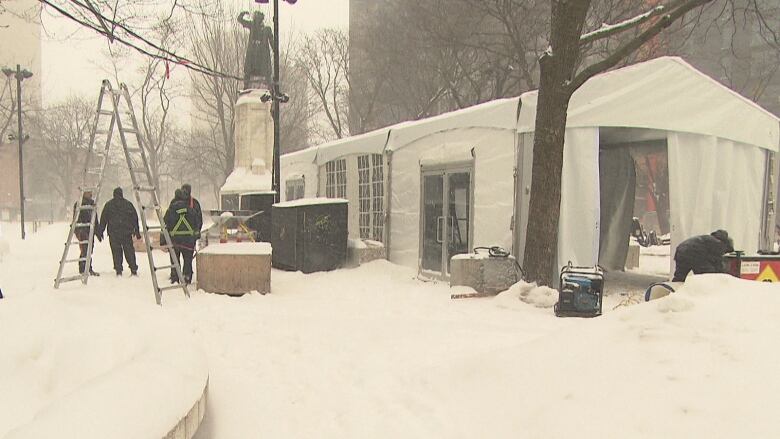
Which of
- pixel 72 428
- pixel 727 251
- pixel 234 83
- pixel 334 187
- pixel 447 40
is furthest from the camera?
pixel 234 83

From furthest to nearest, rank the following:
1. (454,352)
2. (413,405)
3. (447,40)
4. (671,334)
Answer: (447,40) → (454,352) → (413,405) → (671,334)

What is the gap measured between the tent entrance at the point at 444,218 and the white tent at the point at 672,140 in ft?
4.37

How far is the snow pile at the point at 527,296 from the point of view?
24.0 feet

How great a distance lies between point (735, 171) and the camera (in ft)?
31.8

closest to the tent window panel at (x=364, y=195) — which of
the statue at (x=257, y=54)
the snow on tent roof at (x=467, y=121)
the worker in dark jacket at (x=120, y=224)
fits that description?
the snow on tent roof at (x=467, y=121)

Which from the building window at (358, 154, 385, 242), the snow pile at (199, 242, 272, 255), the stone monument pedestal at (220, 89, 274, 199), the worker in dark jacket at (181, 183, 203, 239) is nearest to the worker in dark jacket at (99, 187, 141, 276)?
the worker in dark jacket at (181, 183, 203, 239)

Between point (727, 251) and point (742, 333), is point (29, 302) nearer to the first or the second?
point (742, 333)

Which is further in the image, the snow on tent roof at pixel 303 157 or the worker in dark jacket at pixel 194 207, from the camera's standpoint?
the snow on tent roof at pixel 303 157

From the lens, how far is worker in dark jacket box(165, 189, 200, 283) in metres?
9.02

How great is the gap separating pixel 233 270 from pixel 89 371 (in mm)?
5215

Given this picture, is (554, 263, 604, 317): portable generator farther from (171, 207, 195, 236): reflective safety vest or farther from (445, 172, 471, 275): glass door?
(171, 207, 195, 236): reflective safety vest

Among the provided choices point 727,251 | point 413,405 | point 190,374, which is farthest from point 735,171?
point 190,374

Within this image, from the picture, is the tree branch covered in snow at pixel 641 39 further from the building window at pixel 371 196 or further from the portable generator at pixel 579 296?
the building window at pixel 371 196

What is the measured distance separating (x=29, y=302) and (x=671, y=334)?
14.0 feet
